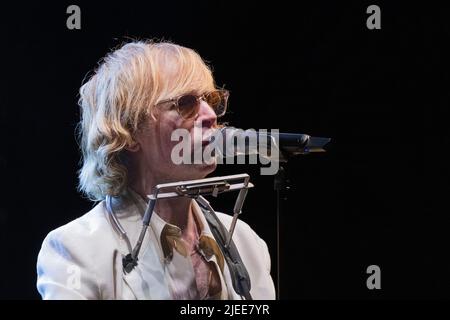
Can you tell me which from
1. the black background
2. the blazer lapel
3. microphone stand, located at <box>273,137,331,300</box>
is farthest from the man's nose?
the black background

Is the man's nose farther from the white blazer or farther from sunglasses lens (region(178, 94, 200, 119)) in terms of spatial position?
the white blazer

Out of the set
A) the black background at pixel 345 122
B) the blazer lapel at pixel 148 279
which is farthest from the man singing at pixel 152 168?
the black background at pixel 345 122

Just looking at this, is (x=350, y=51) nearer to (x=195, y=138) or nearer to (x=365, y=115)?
(x=365, y=115)

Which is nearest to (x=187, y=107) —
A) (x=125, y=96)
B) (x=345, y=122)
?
(x=125, y=96)

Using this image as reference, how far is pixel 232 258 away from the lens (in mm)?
1973

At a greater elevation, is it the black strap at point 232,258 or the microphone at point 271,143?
the microphone at point 271,143

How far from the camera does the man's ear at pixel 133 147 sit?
1955 mm

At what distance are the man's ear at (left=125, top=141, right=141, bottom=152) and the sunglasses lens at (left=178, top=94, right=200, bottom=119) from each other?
0.52 ft

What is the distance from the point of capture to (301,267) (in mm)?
2768

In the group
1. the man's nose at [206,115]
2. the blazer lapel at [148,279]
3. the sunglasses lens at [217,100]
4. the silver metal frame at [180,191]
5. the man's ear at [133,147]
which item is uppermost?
the sunglasses lens at [217,100]

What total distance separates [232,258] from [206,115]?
A: 16.0 inches

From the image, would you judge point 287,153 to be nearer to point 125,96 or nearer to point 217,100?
point 217,100

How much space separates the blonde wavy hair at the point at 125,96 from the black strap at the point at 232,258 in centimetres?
28

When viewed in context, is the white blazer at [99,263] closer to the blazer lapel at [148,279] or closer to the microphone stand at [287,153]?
the blazer lapel at [148,279]
